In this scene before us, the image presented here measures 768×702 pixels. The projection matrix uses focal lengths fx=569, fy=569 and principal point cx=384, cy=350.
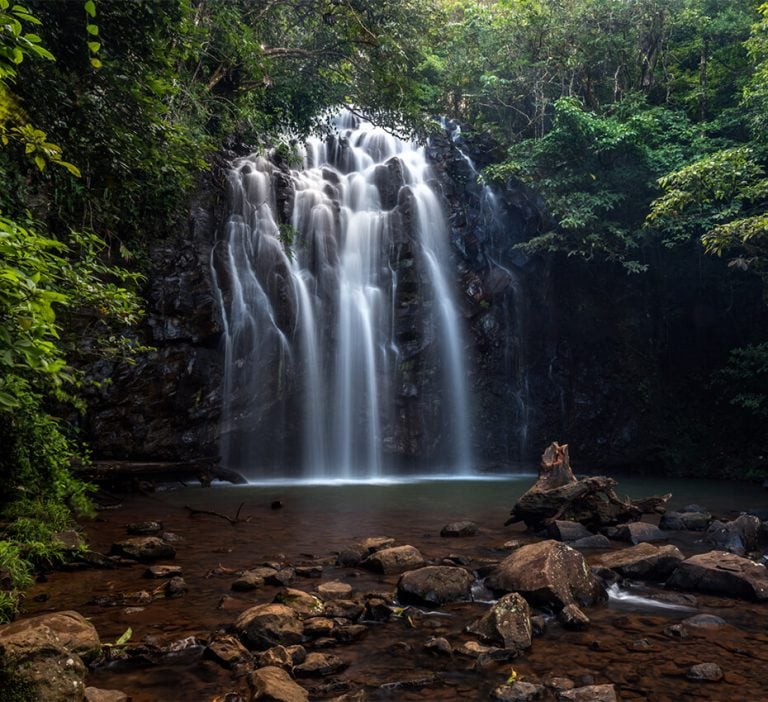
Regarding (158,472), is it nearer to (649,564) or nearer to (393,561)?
(393,561)

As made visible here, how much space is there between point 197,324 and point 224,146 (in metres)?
6.35

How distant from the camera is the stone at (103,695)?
307cm

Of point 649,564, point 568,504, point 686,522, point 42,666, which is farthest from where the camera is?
point 686,522

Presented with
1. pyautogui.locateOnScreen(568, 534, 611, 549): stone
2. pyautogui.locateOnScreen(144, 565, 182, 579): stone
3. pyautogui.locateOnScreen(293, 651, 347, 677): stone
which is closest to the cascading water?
pyautogui.locateOnScreen(144, 565, 182, 579): stone

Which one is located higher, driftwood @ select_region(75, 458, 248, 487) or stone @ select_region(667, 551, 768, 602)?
driftwood @ select_region(75, 458, 248, 487)

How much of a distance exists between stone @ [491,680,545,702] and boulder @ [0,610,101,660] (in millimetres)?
2514

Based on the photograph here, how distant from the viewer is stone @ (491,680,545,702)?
3.36 m

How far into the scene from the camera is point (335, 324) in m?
17.5

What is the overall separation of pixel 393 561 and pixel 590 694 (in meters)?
2.89

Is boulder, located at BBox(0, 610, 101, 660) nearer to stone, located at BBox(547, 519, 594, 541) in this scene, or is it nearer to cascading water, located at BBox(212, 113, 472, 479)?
stone, located at BBox(547, 519, 594, 541)

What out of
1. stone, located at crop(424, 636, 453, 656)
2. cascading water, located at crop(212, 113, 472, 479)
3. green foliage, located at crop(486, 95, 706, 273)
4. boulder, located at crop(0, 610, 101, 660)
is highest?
green foliage, located at crop(486, 95, 706, 273)

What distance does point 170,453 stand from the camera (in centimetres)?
1428

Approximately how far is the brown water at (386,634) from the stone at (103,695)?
0.14m

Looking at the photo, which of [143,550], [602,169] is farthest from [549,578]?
[602,169]
